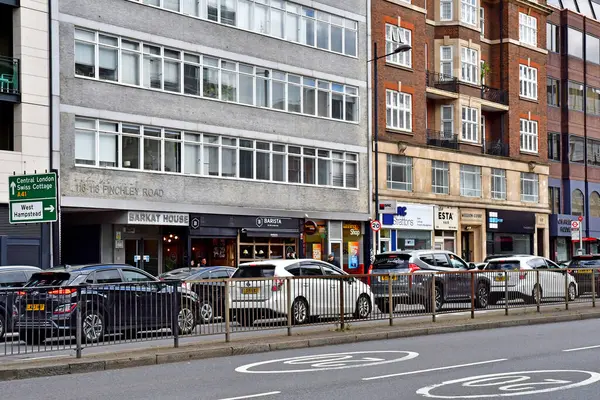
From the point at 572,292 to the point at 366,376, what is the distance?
48.6 feet

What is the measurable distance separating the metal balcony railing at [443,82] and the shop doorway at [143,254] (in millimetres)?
19604

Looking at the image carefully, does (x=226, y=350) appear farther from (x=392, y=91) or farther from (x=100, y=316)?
(x=392, y=91)

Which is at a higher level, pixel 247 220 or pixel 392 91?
pixel 392 91

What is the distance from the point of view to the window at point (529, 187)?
54.5m

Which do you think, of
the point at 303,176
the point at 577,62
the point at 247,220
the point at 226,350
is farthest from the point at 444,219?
the point at 226,350

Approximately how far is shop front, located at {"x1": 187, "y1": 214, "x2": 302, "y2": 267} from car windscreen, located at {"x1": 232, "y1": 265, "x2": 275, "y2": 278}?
12.0 meters

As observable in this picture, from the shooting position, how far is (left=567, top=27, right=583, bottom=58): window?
59.7 metres

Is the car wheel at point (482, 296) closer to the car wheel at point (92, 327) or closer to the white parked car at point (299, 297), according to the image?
the white parked car at point (299, 297)

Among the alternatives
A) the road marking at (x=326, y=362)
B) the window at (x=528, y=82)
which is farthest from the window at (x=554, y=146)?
the road marking at (x=326, y=362)

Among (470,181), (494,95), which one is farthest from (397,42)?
(494,95)

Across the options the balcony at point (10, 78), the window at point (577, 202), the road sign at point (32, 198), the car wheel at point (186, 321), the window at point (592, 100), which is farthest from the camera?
the window at point (592, 100)

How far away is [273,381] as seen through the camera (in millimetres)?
12320

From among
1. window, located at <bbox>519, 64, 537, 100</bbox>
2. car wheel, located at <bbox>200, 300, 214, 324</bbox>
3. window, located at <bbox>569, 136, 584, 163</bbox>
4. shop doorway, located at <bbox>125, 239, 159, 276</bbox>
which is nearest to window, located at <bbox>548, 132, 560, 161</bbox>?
window, located at <bbox>569, 136, 584, 163</bbox>

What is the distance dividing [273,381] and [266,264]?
1066 centimetres
